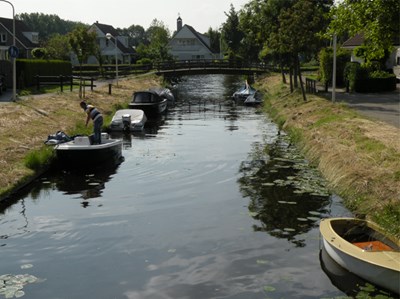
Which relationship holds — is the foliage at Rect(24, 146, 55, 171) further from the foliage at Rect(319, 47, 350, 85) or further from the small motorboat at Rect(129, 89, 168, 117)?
the foliage at Rect(319, 47, 350, 85)

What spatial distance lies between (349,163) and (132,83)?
138 ft

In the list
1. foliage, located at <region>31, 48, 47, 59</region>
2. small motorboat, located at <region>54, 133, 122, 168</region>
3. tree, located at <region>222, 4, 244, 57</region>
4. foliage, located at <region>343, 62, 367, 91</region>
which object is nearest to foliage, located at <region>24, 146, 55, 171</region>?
small motorboat, located at <region>54, 133, 122, 168</region>

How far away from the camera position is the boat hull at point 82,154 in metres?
19.4

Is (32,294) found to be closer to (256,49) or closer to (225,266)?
(225,266)

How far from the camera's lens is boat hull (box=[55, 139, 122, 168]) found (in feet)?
63.5

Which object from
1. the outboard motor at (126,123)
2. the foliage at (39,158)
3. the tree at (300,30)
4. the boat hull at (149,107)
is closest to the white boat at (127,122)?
the outboard motor at (126,123)

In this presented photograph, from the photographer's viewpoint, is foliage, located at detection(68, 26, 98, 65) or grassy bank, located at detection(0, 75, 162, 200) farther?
foliage, located at detection(68, 26, 98, 65)

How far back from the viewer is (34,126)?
2483 centimetres

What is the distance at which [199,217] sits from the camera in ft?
46.0

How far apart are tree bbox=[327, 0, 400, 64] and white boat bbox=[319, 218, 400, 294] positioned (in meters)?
6.19

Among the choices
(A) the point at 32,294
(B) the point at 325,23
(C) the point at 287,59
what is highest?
(B) the point at 325,23

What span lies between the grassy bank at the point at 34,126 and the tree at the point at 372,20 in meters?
11.2

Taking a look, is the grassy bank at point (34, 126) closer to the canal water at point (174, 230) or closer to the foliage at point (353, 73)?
the canal water at point (174, 230)

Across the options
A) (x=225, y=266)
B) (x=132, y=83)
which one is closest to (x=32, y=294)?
(x=225, y=266)
